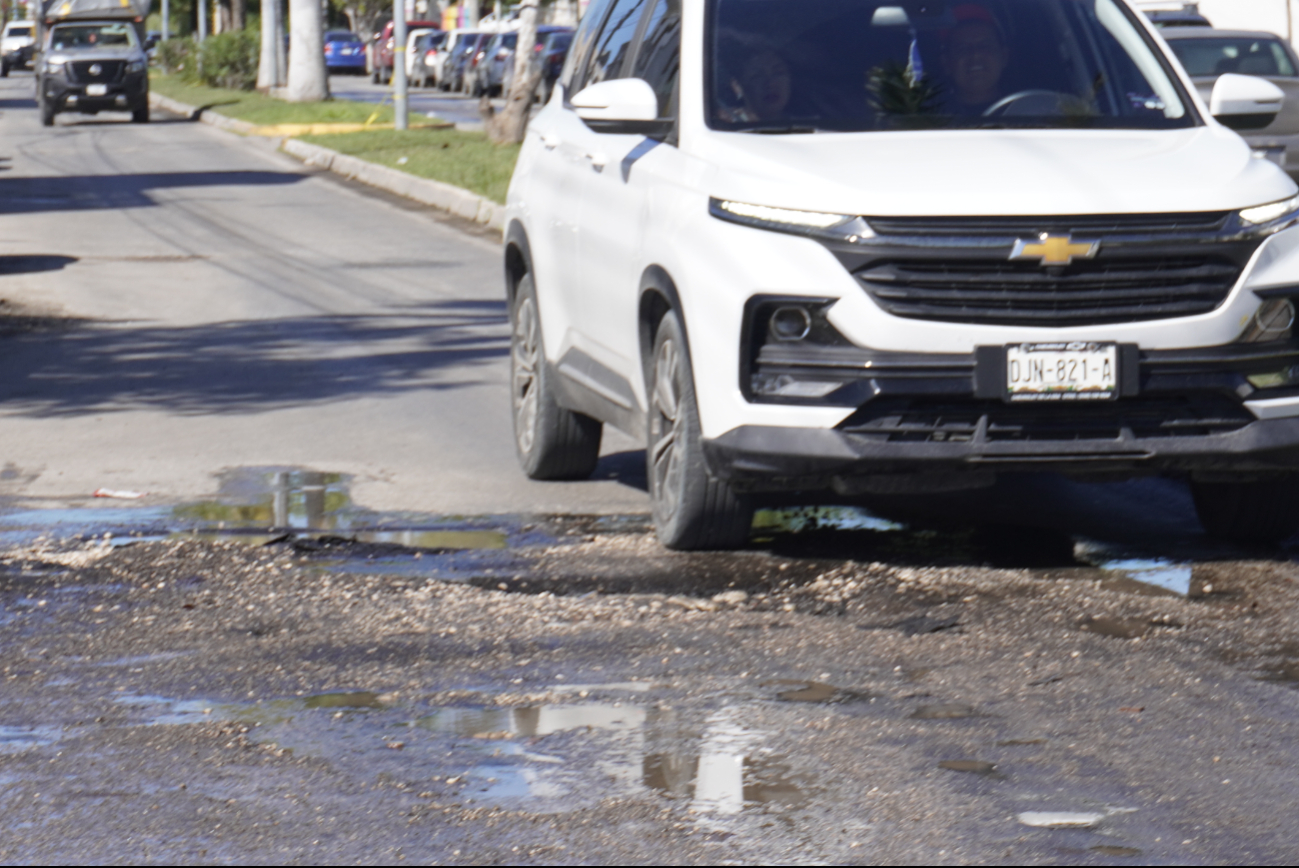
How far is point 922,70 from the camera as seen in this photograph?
21.6ft

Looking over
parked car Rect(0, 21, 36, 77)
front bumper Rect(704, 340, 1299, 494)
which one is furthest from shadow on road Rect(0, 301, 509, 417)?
parked car Rect(0, 21, 36, 77)

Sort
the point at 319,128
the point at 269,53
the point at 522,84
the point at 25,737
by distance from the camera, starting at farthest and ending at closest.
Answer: the point at 269,53
the point at 319,128
the point at 522,84
the point at 25,737

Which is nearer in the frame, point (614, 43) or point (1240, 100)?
point (1240, 100)

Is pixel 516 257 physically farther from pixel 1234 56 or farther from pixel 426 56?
pixel 426 56

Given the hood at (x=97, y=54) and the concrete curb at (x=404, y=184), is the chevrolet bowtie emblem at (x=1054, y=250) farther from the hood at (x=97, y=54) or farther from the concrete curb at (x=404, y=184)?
the hood at (x=97, y=54)

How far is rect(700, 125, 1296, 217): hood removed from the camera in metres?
5.70

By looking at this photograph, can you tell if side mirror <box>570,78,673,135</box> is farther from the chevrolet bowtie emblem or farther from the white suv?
the chevrolet bowtie emblem

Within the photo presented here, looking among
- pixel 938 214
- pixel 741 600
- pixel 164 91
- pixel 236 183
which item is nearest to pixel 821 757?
pixel 741 600

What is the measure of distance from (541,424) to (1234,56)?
13.4 meters

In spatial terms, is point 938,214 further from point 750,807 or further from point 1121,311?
point 750,807

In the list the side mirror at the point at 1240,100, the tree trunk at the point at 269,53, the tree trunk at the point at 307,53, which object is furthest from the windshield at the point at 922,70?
the tree trunk at the point at 269,53

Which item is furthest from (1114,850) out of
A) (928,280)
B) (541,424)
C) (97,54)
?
(97,54)

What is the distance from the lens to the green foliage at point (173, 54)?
6000 cm

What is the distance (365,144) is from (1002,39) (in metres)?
21.9
